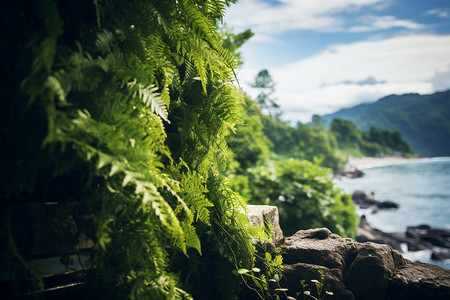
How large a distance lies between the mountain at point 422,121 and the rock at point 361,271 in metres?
92.3

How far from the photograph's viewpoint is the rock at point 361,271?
1824 millimetres

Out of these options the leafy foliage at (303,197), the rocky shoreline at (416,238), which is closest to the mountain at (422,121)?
the rocky shoreline at (416,238)

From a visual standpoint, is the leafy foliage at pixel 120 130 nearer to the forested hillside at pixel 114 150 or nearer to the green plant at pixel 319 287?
the forested hillside at pixel 114 150

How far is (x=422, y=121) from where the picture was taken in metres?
97.9

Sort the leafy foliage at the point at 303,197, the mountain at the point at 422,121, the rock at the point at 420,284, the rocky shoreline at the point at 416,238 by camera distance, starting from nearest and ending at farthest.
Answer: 1. the rock at the point at 420,284
2. the leafy foliage at the point at 303,197
3. the rocky shoreline at the point at 416,238
4. the mountain at the point at 422,121

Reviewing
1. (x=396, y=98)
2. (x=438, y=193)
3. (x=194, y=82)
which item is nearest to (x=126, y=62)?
(x=194, y=82)

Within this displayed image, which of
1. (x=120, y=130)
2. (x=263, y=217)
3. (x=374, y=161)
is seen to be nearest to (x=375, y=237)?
(x=263, y=217)

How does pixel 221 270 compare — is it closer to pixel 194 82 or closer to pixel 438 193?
pixel 194 82

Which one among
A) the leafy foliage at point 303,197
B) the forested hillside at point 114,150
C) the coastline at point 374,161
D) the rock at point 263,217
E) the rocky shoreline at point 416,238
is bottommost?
the rocky shoreline at point 416,238

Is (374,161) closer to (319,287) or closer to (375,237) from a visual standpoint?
(375,237)

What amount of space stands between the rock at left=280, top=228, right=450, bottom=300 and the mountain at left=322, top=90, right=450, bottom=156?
92312 mm

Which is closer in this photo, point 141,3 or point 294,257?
point 141,3

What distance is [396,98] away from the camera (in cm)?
12150

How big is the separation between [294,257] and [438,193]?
3492 centimetres
